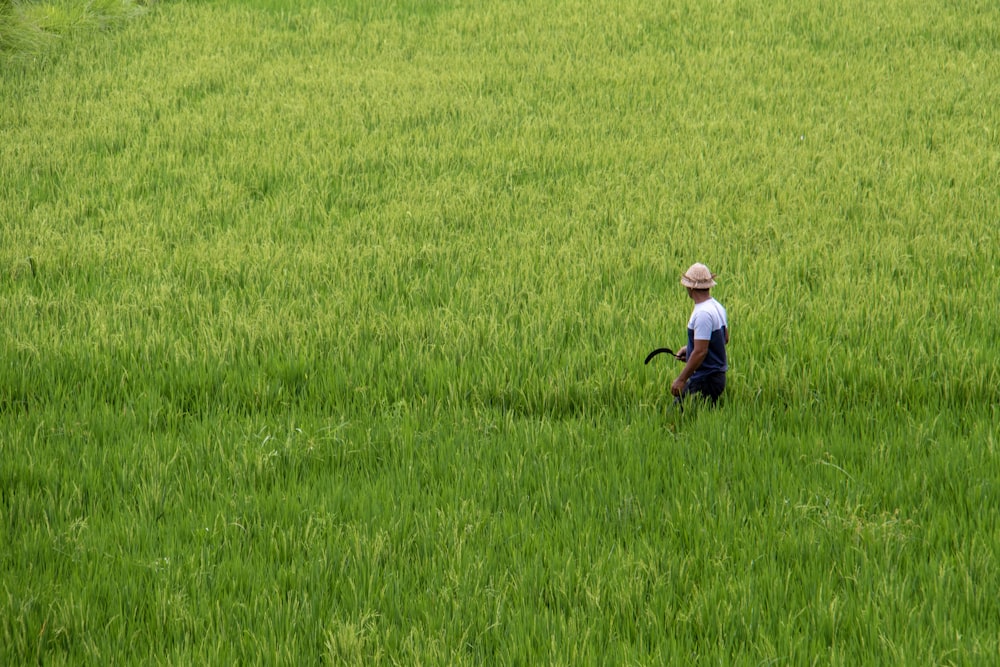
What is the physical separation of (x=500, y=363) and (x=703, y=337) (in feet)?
3.81

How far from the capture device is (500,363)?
190 inches

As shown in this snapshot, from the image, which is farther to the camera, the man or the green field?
the man

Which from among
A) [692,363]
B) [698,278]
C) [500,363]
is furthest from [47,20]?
[692,363]

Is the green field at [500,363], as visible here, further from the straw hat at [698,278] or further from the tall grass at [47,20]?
the tall grass at [47,20]

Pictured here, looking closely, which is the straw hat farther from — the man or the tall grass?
the tall grass

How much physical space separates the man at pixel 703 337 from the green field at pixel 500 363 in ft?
0.69

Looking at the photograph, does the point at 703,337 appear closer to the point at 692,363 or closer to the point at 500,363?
the point at 692,363

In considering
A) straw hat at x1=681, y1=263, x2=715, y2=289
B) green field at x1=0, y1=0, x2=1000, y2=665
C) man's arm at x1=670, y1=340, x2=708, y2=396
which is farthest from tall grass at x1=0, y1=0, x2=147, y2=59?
man's arm at x1=670, y1=340, x2=708, y2=396

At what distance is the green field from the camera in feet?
9.99

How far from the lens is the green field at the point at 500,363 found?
3.04 meters

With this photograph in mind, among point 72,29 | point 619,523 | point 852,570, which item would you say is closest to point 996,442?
point 852,570

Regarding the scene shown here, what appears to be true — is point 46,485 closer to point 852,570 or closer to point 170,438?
point 170,438

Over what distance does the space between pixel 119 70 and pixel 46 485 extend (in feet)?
25.7

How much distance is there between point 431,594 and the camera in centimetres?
312
